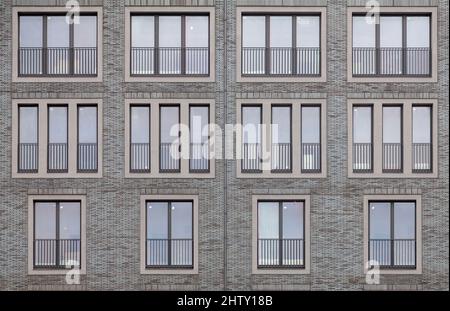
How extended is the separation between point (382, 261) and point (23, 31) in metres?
13.3

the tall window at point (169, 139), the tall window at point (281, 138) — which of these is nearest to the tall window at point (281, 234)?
the tall window at point (281, 138)

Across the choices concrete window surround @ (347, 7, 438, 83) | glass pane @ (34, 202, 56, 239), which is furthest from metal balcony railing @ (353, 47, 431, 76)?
glass pane @ (34, 202, 56, 239)

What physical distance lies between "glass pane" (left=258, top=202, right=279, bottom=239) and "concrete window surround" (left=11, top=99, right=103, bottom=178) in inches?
201

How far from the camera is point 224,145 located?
27688mm

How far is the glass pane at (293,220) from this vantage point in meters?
27.7

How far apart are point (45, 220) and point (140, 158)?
349cm

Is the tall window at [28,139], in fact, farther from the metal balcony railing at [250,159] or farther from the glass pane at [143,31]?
the metal balcony railing at [250,159]

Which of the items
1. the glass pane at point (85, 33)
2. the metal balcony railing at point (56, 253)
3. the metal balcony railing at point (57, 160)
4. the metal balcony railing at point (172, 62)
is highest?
the glass pane at point (85, 33)

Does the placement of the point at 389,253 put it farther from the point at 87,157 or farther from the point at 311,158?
the point at 87,157

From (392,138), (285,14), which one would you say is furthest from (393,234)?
(285,14)

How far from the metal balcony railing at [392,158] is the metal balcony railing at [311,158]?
2072mm

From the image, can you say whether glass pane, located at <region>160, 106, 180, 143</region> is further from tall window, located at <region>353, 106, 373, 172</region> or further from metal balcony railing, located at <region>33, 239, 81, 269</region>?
tall window, located at <region>353, 106, 373, 172</region>

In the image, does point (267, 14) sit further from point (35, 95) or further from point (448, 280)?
point (448, 280)
